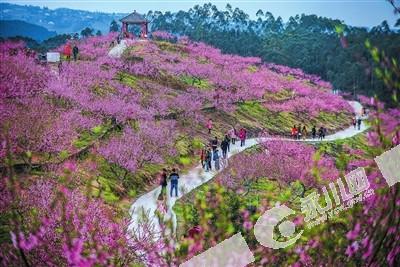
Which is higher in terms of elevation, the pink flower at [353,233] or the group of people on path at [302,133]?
the pink flower at [353,233]

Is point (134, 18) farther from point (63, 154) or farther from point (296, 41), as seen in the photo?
point (63, 154)

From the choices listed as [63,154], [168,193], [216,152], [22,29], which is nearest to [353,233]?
[168,193]

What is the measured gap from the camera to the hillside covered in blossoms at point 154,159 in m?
5.52

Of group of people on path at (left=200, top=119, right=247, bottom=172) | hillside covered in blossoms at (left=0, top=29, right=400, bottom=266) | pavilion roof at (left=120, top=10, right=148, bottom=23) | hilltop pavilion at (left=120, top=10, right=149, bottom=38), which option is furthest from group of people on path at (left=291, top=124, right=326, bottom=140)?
pavilion roof at (left=120, top=10, right=148, bottom=23)

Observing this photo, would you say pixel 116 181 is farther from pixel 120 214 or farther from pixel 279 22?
pixel 279 22

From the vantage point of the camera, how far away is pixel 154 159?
24.7 metres

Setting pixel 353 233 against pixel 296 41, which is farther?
pixel 296 41

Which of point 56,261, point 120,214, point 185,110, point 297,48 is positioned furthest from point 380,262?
point 297,48

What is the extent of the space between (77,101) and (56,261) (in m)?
18.8

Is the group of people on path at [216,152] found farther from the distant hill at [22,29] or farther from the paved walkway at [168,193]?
the distant hill at [22,29]

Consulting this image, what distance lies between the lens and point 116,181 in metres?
21.7

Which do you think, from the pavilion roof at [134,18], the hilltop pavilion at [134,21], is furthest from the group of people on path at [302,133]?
the pavilion roof at [134,18]

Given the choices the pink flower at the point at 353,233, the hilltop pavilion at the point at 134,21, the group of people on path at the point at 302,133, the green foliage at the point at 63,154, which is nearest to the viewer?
the pink flower at the point at 353,233

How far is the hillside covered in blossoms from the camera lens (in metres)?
5.52
